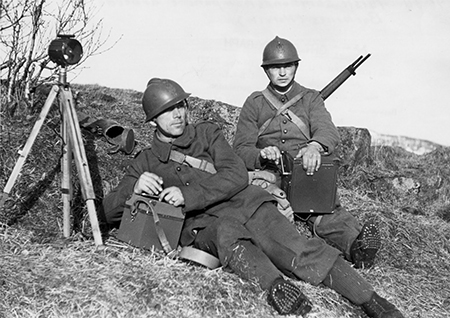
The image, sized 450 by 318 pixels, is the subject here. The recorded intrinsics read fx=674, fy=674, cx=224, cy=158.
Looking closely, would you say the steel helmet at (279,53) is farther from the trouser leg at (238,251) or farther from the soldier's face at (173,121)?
the trouser leg at (238,251)

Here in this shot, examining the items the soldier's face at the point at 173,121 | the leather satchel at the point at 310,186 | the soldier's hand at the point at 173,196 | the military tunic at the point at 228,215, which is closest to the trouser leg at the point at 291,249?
the military tunic at the point at 228,215

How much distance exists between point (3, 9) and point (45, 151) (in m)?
1.85

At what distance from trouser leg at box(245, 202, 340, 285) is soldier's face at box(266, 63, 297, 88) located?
6.19 ft

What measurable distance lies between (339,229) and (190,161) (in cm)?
161

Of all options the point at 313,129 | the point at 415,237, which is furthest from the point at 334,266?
the point at 415,237

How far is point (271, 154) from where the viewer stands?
6.52 m

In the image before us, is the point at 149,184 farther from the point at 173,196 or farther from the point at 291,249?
the point at 291,249

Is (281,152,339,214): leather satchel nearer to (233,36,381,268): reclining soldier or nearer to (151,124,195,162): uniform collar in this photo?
(233,36,381,268): reclining soldier

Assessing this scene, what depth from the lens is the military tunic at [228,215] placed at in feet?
17.6

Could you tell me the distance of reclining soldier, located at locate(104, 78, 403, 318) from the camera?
5227 mm

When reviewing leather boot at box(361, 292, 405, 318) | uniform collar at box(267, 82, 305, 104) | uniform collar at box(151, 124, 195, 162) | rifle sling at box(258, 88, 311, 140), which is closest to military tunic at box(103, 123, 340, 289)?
uniform collar at box(151, 124, 195, 162)

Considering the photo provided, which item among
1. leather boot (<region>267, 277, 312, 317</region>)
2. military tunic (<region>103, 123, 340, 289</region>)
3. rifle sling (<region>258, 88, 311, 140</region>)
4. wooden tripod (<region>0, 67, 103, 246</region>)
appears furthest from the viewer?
rifle sling (<region>258, 88, 311, 140</region>)

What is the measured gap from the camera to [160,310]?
4.74 m

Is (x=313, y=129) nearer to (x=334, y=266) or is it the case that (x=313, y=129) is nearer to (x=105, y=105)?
(x=334, y=266)
